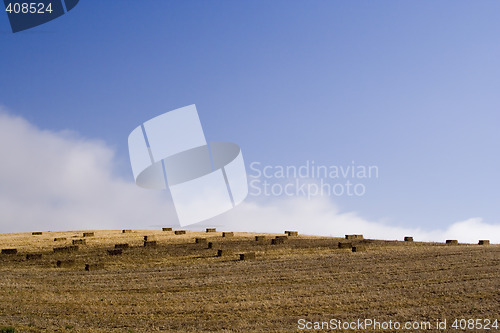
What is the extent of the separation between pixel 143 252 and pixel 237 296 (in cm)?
1384

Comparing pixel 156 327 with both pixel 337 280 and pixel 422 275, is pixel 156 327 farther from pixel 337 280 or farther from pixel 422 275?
pixel 422 275

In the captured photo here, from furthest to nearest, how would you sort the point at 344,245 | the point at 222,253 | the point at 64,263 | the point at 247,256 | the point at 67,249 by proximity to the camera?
the point at 344,245, the point at 67,249, the point at 222,253, the point at 247,256, the point at 64,263

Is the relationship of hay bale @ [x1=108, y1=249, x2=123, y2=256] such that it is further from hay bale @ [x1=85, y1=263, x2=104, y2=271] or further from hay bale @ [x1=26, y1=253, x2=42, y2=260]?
hay bale @ [x1=26, y1=253, x2=42, y2=260]

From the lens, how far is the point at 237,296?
781 inches

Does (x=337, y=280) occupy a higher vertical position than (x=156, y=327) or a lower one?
higher

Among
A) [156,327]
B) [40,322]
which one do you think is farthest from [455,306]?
[40,322]

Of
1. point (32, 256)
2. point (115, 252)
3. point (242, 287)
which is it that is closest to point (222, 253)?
point (115, 252)

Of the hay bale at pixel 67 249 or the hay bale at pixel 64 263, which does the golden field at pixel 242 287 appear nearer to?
the hay bale at pixel 64 263

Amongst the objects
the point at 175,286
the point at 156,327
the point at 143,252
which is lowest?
the point at 156,327

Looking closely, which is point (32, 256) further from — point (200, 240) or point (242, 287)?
point (242, 287)

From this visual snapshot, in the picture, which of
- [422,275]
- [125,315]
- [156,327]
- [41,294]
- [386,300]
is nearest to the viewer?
[156,327]

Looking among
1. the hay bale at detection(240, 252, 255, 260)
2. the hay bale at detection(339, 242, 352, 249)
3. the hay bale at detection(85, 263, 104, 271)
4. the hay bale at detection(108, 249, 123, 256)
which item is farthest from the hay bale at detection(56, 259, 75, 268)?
the hay bale at detection(339, 242, 352, 249)

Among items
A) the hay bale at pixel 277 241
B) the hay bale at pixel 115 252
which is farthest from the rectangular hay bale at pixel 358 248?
the hay bale at pixel 115 252

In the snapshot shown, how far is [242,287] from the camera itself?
2150 centimetres
